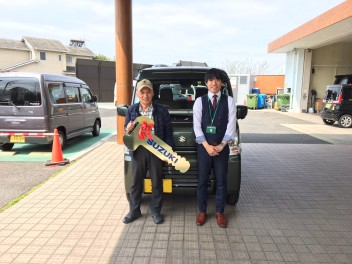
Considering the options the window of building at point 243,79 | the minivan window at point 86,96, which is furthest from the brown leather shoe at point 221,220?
the window of building at point 243,79

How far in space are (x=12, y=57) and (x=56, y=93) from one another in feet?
121

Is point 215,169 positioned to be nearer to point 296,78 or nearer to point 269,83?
point 296,78

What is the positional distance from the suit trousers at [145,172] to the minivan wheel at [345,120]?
12231mm

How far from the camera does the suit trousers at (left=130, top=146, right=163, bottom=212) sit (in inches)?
142

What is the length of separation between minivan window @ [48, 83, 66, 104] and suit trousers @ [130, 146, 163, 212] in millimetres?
4718

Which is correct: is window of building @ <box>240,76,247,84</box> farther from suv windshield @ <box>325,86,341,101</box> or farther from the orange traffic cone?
the orange traffic cone

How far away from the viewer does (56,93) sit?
7.78m

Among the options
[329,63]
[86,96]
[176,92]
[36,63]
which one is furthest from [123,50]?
[36,63]

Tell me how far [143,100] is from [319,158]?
18.1ft

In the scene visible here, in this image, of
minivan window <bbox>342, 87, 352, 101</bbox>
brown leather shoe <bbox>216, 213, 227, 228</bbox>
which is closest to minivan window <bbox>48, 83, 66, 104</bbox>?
brown leather shoe <bbox>216, 213, 227, 228</bbox>

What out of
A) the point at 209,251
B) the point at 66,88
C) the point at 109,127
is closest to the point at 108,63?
the point at 109,127

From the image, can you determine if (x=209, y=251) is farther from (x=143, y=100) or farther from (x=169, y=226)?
(x=143, y=100)

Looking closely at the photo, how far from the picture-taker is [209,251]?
3.14m

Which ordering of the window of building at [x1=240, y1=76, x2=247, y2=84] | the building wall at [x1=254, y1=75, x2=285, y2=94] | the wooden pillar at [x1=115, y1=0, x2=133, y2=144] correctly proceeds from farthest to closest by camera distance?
the building wall at [x1=254, y1=75, x2=285, y2=94], the window of building at [x1=240, y1=76, x2=247, y2=84], the wooden pillar at [x1=115, y1=0, x2=133, y2=144]
